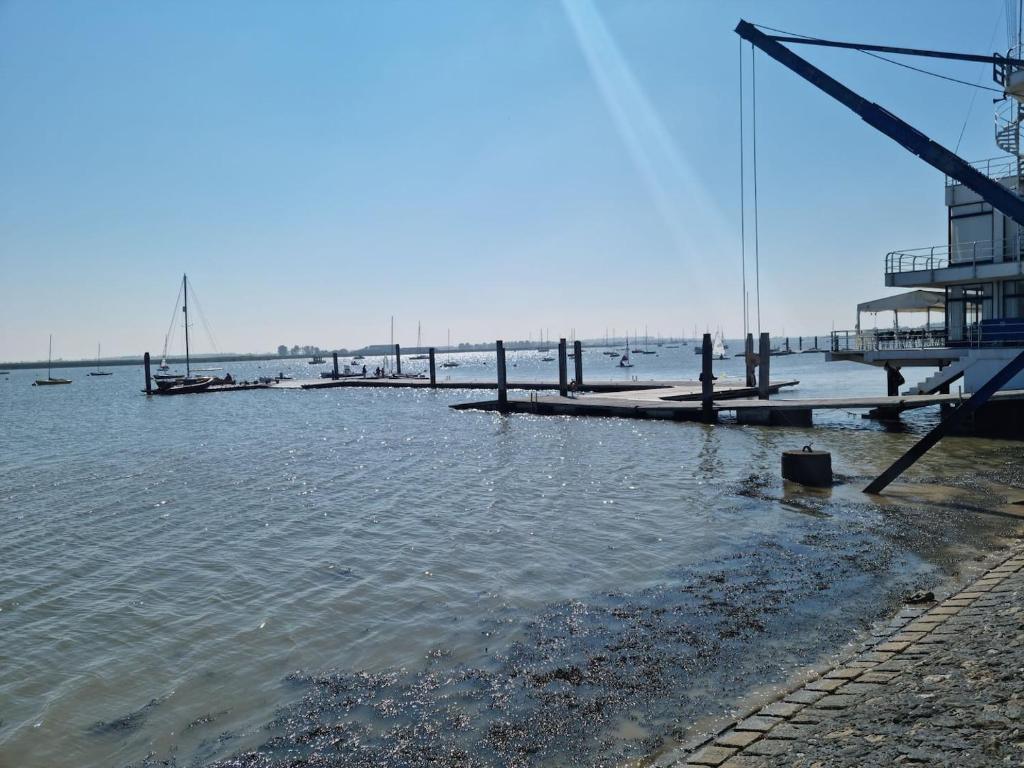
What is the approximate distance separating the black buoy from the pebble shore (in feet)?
31.8

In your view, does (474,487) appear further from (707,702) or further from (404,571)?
(707,702)

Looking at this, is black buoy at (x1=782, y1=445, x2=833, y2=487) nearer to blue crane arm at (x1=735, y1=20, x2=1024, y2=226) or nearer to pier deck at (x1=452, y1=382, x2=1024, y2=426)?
blue crane arm at (x1=735, y1=20, x2=1024, y2=226)

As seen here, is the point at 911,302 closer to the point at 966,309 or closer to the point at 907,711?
the point at 966,309

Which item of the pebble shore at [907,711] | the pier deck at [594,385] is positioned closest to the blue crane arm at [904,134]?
the pebble shore at [907,711]

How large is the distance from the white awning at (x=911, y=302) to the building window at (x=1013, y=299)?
3.32 m

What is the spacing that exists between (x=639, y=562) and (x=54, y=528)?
1223 cm

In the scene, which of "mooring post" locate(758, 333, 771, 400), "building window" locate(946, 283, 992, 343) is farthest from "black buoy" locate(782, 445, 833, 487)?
"mooring post" locate(758, 333, 771, 400)

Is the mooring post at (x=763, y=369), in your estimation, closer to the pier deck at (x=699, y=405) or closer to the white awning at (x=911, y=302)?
the pier deck at (x=699, y=405)

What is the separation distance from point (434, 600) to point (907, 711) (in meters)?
6.15

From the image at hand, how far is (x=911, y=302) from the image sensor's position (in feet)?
104

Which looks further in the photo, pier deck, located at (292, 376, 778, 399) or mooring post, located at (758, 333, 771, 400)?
pier deck, located at (292, 376, 778, 399)

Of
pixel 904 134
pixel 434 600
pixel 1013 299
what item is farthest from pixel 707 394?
pixel 434 600

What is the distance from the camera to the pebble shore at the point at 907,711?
4523mm

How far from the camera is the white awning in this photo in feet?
104
